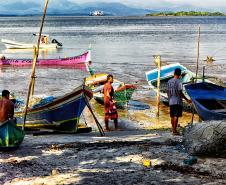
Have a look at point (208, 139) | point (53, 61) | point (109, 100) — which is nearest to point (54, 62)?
Answer: point (53, 61)

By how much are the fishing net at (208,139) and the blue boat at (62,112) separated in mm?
3666

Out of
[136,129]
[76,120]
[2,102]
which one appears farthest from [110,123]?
[2,102]

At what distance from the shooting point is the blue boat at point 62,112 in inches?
476

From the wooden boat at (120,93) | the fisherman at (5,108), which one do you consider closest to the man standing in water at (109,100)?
the fisherman at (5,108)

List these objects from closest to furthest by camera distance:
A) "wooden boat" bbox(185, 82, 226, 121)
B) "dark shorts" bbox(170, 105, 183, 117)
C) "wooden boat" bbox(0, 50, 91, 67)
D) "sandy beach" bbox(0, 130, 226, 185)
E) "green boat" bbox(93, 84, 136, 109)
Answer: "sandy beach" bbox(0, 130, 226, 185) → "dark shorts" bbox(170, 105, 183, 117) → "wooden boat" bbox(185, 82, 226, 121) → "green boat" bbox(93, 84, 136, 109) → "wooden boat" bbox(0, 50, 91, 67)

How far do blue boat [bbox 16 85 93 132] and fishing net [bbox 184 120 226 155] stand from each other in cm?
367

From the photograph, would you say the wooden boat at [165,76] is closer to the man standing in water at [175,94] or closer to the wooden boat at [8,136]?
the man standing in water at [175,94]

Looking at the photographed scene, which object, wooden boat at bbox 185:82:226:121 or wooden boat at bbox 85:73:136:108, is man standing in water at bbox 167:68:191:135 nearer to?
wooden boat at bbox 185:82:226:121

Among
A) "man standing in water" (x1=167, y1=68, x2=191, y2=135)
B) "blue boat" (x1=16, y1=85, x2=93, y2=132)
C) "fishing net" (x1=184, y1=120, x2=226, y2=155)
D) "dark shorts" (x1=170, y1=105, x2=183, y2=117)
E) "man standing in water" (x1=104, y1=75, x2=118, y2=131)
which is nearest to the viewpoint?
"fishing net" (x1=184, y1=120, x2=226, y2=155)

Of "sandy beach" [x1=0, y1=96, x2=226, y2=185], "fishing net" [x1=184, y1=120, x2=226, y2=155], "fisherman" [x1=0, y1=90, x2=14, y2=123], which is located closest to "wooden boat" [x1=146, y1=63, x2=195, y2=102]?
"sandy beach" [x1=0, y1=96, x2=226, y2=185]

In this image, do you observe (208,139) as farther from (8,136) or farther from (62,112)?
(62,112)

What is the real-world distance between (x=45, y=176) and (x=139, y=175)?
170cm

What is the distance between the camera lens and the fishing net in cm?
895

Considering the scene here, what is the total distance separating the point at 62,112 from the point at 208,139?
4.75 metres
